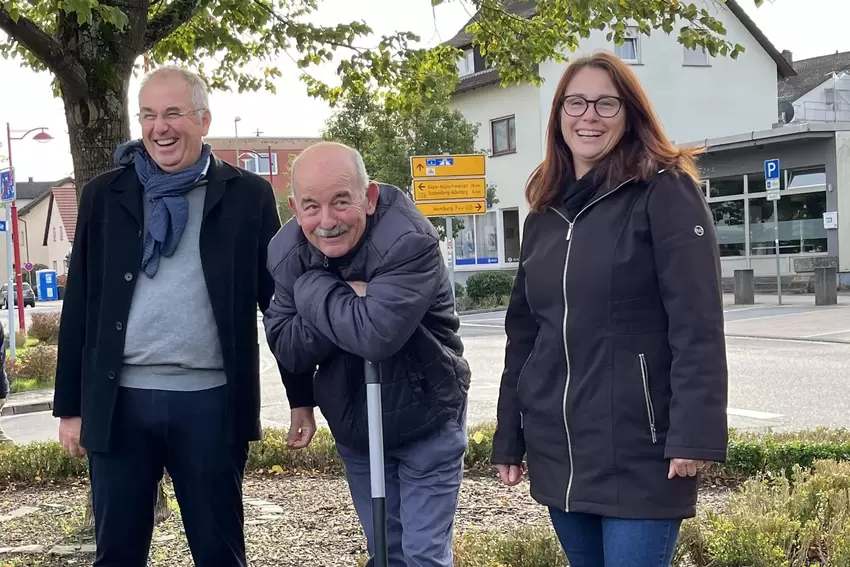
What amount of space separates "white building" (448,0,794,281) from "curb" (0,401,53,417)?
20.2m

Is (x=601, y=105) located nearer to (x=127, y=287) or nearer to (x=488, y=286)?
(x=127, y=287)

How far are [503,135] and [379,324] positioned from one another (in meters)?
29.8

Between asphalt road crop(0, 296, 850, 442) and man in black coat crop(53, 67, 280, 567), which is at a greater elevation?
man in black coat crop(53, 67, 280, 567)

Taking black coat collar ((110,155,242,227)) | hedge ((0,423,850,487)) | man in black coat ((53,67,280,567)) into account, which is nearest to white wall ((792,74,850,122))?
hedge ((0,423,850,487))

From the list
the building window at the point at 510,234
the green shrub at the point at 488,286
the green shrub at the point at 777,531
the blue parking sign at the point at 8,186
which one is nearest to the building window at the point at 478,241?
the building window at the point at 510,234

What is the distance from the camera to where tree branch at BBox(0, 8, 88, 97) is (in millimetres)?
4547

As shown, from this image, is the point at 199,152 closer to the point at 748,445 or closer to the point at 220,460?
the point at 220,460

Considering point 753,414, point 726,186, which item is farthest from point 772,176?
point 753,414

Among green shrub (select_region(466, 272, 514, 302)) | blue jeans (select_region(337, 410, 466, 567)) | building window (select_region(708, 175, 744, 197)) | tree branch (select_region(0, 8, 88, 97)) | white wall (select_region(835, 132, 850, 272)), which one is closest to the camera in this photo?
blue jeans (select_region(337, 410, 466, 567))

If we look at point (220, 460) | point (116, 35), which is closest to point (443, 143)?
point (116, 35)

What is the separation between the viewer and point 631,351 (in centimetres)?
240

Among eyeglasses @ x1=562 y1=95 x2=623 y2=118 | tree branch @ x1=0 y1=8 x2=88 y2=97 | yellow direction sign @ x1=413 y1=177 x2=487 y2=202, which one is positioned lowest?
eyeglasses @ x1=562 y1=95 x2=623 y2=118

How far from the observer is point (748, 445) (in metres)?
6.15

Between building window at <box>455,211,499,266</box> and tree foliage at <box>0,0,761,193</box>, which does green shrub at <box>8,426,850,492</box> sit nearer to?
tree foliage at <box>0,0,761,193</box>
